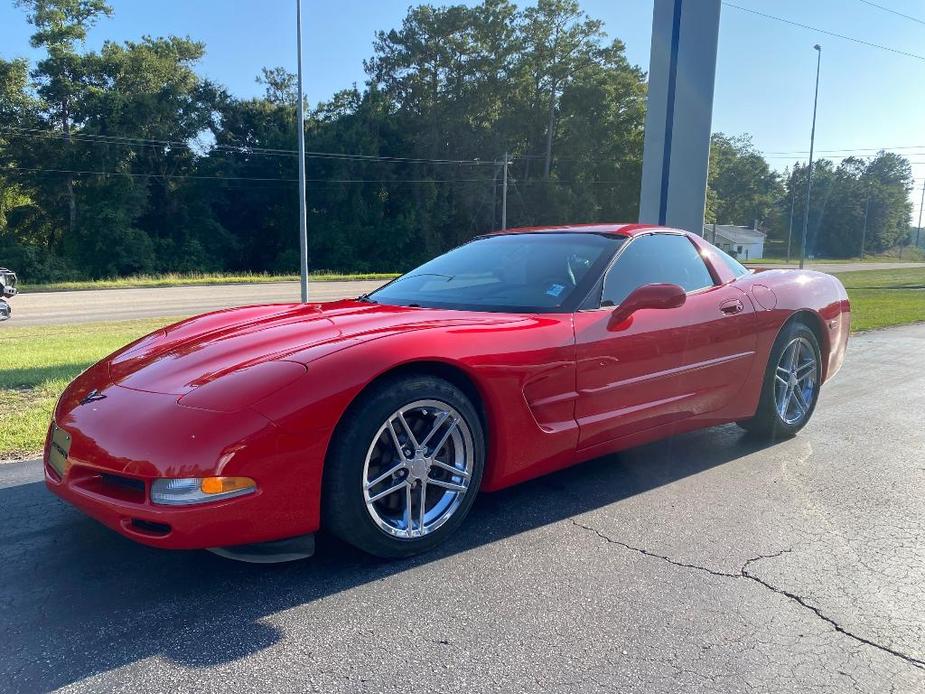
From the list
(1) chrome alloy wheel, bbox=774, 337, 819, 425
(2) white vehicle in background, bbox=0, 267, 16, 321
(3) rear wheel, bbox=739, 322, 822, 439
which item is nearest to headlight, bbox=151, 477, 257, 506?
(3) rear wheel, bbox=739, 322, 822, 439

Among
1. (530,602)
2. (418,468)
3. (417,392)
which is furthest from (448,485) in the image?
(530,602)

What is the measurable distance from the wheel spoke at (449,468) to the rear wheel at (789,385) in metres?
2.40

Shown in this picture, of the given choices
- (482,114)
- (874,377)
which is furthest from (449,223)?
(874,377)

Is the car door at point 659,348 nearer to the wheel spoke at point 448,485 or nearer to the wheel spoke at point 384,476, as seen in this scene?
the wheel spoke at point 448,485

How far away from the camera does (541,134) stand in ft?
168

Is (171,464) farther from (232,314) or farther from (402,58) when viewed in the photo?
(402,58)

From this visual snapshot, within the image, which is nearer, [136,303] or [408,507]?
[408,507]

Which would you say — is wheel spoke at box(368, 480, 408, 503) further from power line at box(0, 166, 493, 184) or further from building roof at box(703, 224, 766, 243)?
building roof at box(703, 224, 766, 243)

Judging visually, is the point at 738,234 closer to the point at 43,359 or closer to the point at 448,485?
the point at 43,359

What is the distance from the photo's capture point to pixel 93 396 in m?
2.77

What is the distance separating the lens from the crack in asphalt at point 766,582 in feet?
7.16

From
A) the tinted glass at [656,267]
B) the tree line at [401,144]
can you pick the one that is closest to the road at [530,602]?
the tinted glass at [656,267]

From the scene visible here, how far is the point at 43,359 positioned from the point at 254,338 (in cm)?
549

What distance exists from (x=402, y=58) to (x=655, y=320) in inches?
2046
